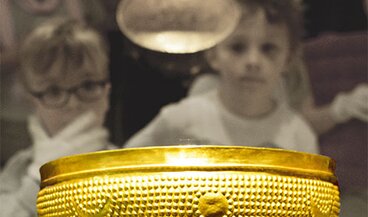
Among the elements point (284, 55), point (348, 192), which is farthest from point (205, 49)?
point (348, 192)

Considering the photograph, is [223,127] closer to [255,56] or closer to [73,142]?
[255,56]

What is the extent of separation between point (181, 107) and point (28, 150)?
0.38m

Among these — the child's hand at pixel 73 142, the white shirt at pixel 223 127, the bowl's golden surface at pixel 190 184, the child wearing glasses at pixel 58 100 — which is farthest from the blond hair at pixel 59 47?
the bowl's golden surface at pixel 190 184

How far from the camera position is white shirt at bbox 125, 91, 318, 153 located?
5.35 ft

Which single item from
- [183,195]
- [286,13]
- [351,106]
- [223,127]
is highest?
[183,195]

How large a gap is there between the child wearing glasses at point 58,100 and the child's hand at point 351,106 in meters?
0.55

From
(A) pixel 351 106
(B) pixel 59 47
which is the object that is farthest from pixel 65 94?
(A) pixel 351 106

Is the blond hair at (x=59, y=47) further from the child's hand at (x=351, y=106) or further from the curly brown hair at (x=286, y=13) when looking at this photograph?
the child's hand at (x=351, y=106)

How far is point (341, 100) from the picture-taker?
167 centimetres

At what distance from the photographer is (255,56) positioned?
5.55ft

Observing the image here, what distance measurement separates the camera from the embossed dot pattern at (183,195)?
77 centimetres

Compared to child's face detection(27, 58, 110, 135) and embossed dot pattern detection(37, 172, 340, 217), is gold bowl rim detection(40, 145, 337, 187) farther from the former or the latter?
child's face detection(27, 58, 110, 135)

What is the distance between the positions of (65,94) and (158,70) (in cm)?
24

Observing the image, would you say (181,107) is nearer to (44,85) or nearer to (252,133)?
(252,133)
